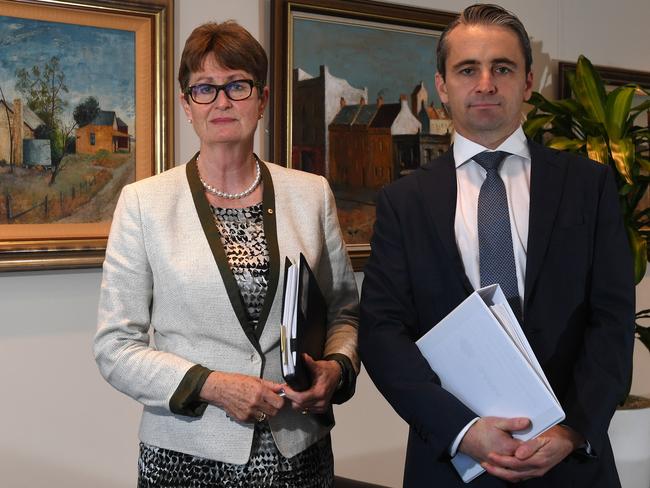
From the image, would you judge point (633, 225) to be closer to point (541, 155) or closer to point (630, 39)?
point (630, 39)

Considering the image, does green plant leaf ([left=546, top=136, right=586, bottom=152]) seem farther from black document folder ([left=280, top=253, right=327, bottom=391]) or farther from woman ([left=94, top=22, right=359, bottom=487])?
black document folder ([left=280, top=253, right=327, bottom=391])

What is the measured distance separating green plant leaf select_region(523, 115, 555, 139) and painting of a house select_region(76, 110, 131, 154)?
1.65 m

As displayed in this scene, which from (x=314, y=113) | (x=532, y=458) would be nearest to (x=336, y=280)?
(x=532, y=458)

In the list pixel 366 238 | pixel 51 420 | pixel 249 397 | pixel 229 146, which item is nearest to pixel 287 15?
pixel 366 238

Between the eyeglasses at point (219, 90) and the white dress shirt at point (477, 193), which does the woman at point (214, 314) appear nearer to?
the eyeglasses at point (219, 90)

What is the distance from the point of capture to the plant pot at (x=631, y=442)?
341cm

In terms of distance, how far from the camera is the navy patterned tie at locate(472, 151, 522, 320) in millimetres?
1763

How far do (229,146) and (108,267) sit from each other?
0.38 metres

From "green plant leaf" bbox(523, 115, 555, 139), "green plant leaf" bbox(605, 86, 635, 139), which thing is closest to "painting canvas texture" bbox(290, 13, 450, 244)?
"green plant leaf" bbox(523, 115, 555, 139)

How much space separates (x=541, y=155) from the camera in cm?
187

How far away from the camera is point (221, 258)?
73.0 inches

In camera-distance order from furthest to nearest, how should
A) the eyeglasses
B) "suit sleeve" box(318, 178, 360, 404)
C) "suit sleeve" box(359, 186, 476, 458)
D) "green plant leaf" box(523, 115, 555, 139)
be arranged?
"green plant leaf" box(523, 115, 555, 139), "suit sleeve" box(318, 178, 360, 404), the eyeglasses, "suit sleeve" box(359, 186, 476, 458)

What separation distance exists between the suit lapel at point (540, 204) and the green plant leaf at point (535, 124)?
1.74 meters

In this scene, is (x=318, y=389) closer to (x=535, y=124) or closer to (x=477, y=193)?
(x=477, y=193)
